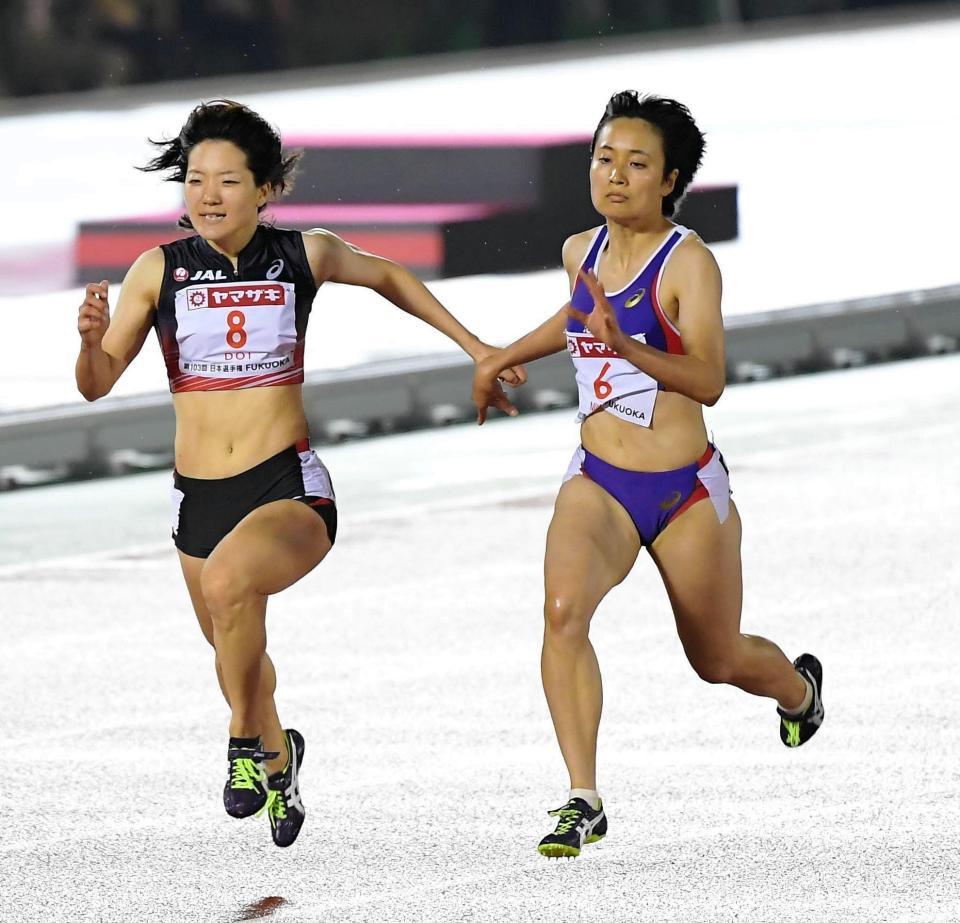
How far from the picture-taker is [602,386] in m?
7.32

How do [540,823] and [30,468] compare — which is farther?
[30,468]

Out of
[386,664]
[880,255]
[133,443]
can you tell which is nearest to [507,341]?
[133,443]

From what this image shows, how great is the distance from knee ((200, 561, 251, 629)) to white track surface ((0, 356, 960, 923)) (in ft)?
2.32

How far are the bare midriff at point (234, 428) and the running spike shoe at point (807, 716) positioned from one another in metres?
1.84

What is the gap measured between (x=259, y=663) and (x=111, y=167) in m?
26.1

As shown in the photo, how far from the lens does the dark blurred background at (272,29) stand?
40.8 metres

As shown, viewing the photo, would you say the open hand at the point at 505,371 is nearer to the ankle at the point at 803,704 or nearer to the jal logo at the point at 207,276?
the jal logo at the point at 207,276

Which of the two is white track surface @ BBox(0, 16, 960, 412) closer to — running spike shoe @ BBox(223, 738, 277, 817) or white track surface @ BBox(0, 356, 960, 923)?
white track surface @ BBox(0, 356, 960, 923)

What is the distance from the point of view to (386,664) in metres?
10.3

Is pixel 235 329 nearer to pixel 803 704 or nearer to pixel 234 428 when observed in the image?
pixel 234 428

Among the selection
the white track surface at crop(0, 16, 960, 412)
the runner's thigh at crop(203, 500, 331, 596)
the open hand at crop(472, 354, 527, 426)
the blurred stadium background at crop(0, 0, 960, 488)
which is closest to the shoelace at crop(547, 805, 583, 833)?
the runner's thigh at crop(203, 500, 331, 596)

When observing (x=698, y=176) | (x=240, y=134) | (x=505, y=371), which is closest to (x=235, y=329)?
(x=240, y=134)

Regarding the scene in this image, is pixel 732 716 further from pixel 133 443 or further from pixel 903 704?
pixel 133 443

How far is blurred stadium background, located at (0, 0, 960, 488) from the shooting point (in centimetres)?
1866
